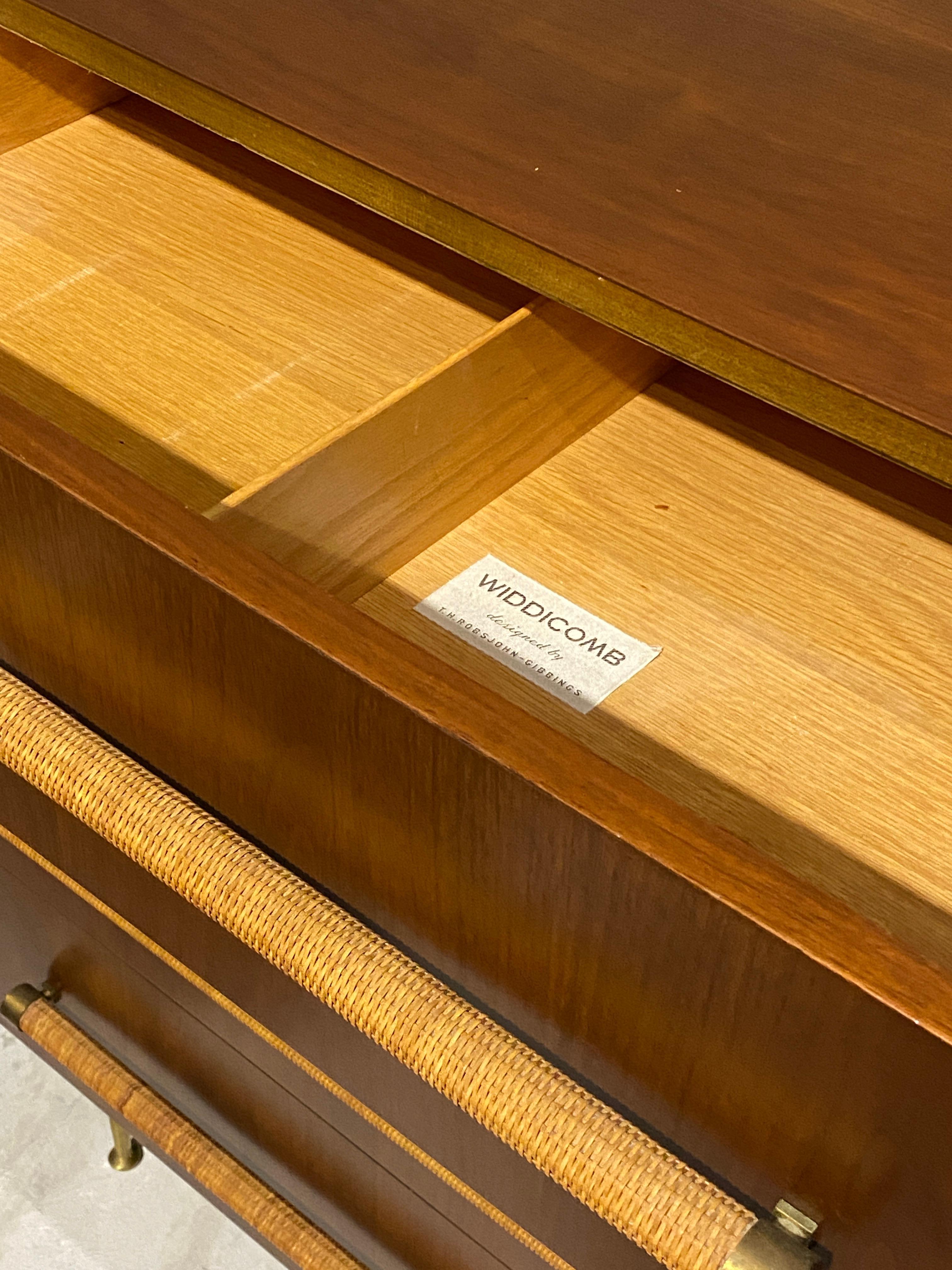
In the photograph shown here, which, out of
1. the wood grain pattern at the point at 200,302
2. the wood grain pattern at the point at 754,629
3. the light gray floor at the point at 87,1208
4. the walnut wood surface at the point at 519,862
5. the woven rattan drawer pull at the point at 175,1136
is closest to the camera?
the walnut wood surface at the point at 519,862

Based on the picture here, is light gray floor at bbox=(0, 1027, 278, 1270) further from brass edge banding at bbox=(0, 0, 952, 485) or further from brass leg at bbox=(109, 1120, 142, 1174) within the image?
brass edge banding at bbox=(0, 0, 952, 485)

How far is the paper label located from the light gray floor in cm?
56

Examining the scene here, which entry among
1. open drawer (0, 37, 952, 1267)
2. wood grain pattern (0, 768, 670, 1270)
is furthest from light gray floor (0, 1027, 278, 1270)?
open drawer (0, 37, 952, 1267)

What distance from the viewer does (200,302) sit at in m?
0.65

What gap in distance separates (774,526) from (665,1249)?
0.90ft

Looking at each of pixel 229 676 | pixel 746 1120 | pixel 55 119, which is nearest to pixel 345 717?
pixel 229 676

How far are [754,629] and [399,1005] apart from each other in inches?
7.6

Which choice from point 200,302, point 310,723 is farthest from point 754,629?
point 200,302

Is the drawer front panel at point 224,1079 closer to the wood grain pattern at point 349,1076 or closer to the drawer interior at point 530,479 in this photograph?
the wood grain pattern at point 349,1076

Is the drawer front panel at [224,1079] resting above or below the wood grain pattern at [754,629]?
below

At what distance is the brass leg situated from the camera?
0.92 meters

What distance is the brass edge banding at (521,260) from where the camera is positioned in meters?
0.42

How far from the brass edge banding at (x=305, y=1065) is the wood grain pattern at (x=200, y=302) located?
7.6 inches

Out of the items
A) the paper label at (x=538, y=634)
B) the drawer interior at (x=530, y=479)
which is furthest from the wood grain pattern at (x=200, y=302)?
the paper label at (x=538, y=634)
